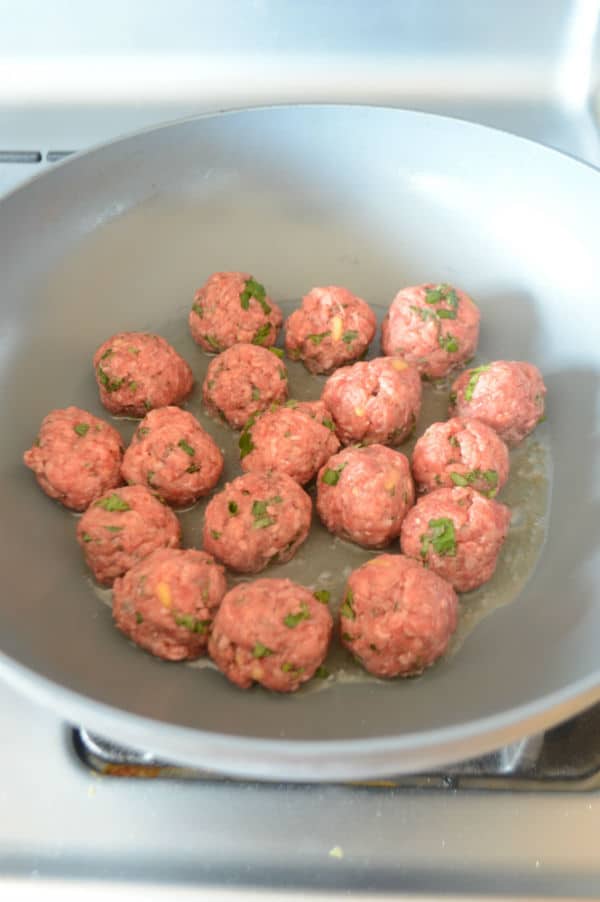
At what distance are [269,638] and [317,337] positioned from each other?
70 centimetres

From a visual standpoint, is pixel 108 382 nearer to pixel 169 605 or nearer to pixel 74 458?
pixel 74 458

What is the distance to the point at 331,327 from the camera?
159 cm

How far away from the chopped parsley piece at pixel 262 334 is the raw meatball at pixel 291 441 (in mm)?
210

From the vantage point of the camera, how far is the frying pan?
45.3 inches

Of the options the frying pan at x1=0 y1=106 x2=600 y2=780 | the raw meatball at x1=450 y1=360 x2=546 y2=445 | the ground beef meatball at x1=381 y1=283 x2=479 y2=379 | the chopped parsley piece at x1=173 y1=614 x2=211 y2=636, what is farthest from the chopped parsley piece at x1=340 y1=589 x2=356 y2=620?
the ground beef meatball at x1=381 y1=283 x2=479 y2=379

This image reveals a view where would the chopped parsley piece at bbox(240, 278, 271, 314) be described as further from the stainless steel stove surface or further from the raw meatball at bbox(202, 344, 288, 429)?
the stainless steel stove surface

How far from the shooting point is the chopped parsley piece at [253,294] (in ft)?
5.27

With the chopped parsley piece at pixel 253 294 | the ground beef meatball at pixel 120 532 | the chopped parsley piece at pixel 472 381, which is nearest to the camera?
the ground beef meatball at pixel 120 532

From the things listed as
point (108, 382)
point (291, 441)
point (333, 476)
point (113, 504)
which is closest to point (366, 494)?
point (333, 476)

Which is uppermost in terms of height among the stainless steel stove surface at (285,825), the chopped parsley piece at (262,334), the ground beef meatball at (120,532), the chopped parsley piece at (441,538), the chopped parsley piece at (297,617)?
the chopped parsley piece at (262,334)

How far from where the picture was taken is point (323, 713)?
115cm

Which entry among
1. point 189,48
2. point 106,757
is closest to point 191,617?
point 106,757

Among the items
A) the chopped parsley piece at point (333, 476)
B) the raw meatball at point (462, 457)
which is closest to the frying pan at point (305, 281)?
the raw meatball at point (462, 457)

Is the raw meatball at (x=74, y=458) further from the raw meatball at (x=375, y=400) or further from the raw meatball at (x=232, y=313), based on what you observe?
the raw meatball at (x=375, y=400)
